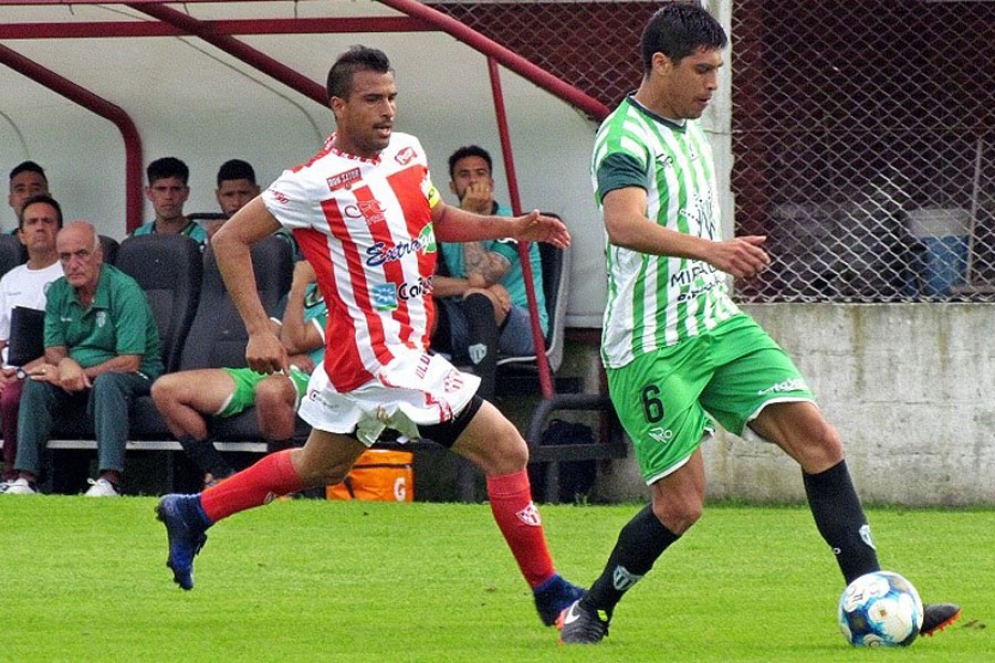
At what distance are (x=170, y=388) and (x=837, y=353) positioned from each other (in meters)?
3.77

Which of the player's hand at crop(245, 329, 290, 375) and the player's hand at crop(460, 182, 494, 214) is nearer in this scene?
the player's hand at crop(245, 329, 290, 375)

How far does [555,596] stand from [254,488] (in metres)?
1.15

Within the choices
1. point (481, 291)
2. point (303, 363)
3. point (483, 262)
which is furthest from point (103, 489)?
point (483, 262)

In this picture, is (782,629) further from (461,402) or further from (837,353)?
(837,353)

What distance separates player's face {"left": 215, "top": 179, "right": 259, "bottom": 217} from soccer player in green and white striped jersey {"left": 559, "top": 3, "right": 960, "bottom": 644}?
22.6ft

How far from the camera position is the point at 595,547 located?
9883 millimetres

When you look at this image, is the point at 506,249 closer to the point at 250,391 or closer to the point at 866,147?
the point at 250,391

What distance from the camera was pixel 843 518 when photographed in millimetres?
6477

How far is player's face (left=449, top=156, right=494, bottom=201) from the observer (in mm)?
12297

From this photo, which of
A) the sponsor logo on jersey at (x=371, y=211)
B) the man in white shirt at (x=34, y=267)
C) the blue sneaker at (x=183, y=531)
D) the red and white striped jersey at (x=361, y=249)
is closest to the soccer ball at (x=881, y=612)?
the red and white striped jersey at (x=361, y=249)

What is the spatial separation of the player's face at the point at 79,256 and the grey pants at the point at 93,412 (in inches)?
23.8

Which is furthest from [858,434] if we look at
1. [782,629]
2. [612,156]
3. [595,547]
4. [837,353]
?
[612,156]

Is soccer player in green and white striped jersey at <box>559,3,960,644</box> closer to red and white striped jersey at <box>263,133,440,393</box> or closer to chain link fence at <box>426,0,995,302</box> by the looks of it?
red and white striped jersey at <box>263,133,440,393</box>

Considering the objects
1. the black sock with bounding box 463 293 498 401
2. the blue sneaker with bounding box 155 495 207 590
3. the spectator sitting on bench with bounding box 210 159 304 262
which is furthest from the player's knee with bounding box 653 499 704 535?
the spectator sitting on bench with bounding box 210 159 304 262
